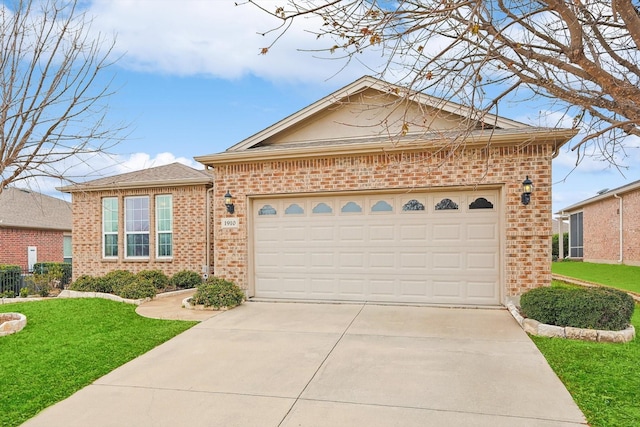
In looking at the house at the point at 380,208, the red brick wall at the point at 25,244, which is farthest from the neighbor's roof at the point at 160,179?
the red brick wall at the point at 25,244

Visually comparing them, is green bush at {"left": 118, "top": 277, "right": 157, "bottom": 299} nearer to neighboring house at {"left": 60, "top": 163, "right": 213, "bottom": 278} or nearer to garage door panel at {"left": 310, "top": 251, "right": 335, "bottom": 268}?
neighboring house at {"left": 60, "top": 163, "right": 213, "bottom": 278}

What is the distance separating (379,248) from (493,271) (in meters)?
2.38

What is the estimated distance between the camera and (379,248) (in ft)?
29.7

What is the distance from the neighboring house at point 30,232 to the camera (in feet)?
62.7

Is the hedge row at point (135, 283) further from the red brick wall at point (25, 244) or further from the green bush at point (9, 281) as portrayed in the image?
the red brick wall at point (25, 244)

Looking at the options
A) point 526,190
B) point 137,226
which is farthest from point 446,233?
point 137,226

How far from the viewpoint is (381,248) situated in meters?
9.04

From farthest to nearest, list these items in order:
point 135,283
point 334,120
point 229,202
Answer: point 135,283 < point 334,120 < point 229,202

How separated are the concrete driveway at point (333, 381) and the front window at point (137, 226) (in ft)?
26.1

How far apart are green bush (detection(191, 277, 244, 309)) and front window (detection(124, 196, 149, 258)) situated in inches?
234

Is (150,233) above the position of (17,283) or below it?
above

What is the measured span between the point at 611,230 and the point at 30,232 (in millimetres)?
28314

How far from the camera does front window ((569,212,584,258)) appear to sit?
24.8 meters

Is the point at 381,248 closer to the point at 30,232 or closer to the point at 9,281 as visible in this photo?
the point at 9,281
